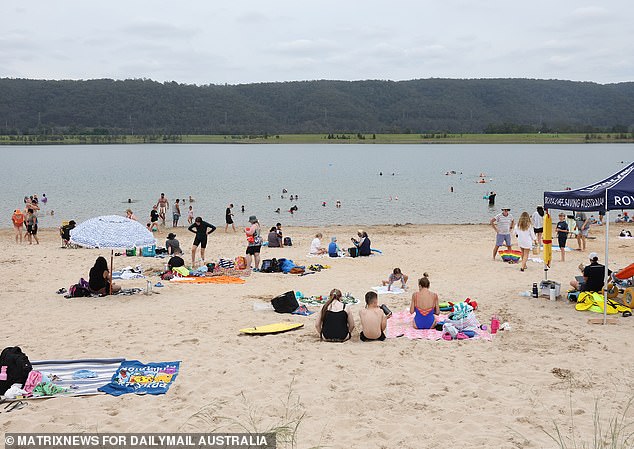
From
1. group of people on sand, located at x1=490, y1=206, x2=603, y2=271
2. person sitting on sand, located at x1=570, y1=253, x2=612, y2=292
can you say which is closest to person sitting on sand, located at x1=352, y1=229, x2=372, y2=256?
group of people on sand, located at x1=490, y1=206, x2=603, y2=271

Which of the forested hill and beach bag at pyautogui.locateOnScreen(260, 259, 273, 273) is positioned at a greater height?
the forested hill

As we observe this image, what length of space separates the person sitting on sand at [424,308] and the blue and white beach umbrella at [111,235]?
16.5ft

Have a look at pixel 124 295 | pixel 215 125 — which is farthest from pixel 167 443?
pixel 215 125

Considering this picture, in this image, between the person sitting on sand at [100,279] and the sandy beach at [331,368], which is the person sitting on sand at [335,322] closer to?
the sandy beach at [331,368]

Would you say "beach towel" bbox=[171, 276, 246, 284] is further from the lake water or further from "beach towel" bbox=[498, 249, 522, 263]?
the lake water

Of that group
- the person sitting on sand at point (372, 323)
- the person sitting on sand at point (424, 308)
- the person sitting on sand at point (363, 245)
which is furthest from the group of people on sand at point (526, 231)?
the person sitting on sand at point (372, 323)

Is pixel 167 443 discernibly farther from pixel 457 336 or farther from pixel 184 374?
pixel 457 336

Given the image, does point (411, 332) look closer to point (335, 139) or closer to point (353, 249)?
point (353, 249)

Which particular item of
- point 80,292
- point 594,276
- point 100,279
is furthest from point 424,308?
point 80,292

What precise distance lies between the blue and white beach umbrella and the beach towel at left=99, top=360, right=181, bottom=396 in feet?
12.1

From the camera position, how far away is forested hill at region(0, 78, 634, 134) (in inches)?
6299

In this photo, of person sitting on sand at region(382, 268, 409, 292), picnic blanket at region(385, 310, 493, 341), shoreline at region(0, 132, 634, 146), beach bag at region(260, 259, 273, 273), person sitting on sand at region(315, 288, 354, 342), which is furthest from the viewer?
shoreline at region(0, 132, 634, 146)

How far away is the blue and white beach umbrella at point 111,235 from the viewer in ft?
35.1
